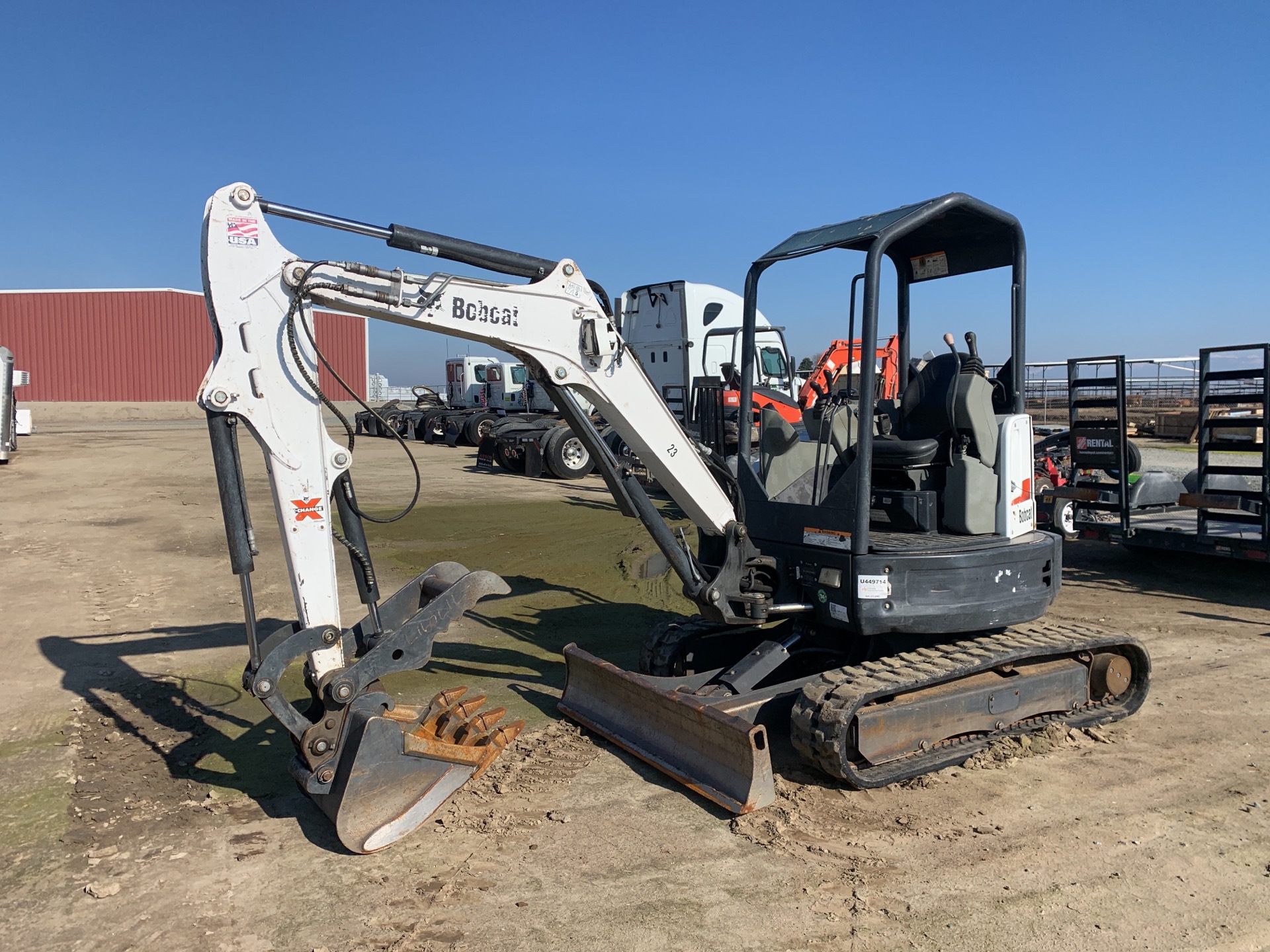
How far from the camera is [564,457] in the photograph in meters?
19.1

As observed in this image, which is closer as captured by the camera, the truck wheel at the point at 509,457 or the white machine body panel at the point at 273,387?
the white machine body panel at the point at 273,387

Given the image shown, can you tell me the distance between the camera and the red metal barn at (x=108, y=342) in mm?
43812

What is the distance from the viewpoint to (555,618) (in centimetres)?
826

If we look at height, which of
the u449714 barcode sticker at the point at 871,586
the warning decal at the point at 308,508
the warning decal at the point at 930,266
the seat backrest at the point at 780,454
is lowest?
the u449714 barcode sticker at the point at 871,586

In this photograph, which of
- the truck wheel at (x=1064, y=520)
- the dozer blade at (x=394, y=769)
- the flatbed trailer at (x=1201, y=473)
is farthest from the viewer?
the truck wheel at (x=1064, y=520)

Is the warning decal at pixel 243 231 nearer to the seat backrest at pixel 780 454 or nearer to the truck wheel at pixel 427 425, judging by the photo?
the seat backrest at pixel 780 454

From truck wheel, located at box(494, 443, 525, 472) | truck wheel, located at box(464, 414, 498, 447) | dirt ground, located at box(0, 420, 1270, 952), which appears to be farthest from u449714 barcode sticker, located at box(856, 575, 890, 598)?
truck wheel, located at box(464, 414, 498, 447)

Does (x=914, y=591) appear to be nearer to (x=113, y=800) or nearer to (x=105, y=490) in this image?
(x=113, y=800)

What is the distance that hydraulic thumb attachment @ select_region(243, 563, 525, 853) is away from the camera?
3.96m

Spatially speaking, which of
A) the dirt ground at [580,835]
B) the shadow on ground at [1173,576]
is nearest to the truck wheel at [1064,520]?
the shadow on ground at [1173,576]

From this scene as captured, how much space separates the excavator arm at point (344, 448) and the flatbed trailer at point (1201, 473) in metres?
6.94

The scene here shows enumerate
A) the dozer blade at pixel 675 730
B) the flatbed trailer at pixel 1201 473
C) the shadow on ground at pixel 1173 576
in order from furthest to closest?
the shadow on ground at pixel 1173 576 < the flatbed trailer at pixel 1201 473 < the dozer blade at pixel 675 730

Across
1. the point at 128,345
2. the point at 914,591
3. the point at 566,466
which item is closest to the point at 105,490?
the point at 566,466

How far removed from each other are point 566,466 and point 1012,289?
14.0 metres
